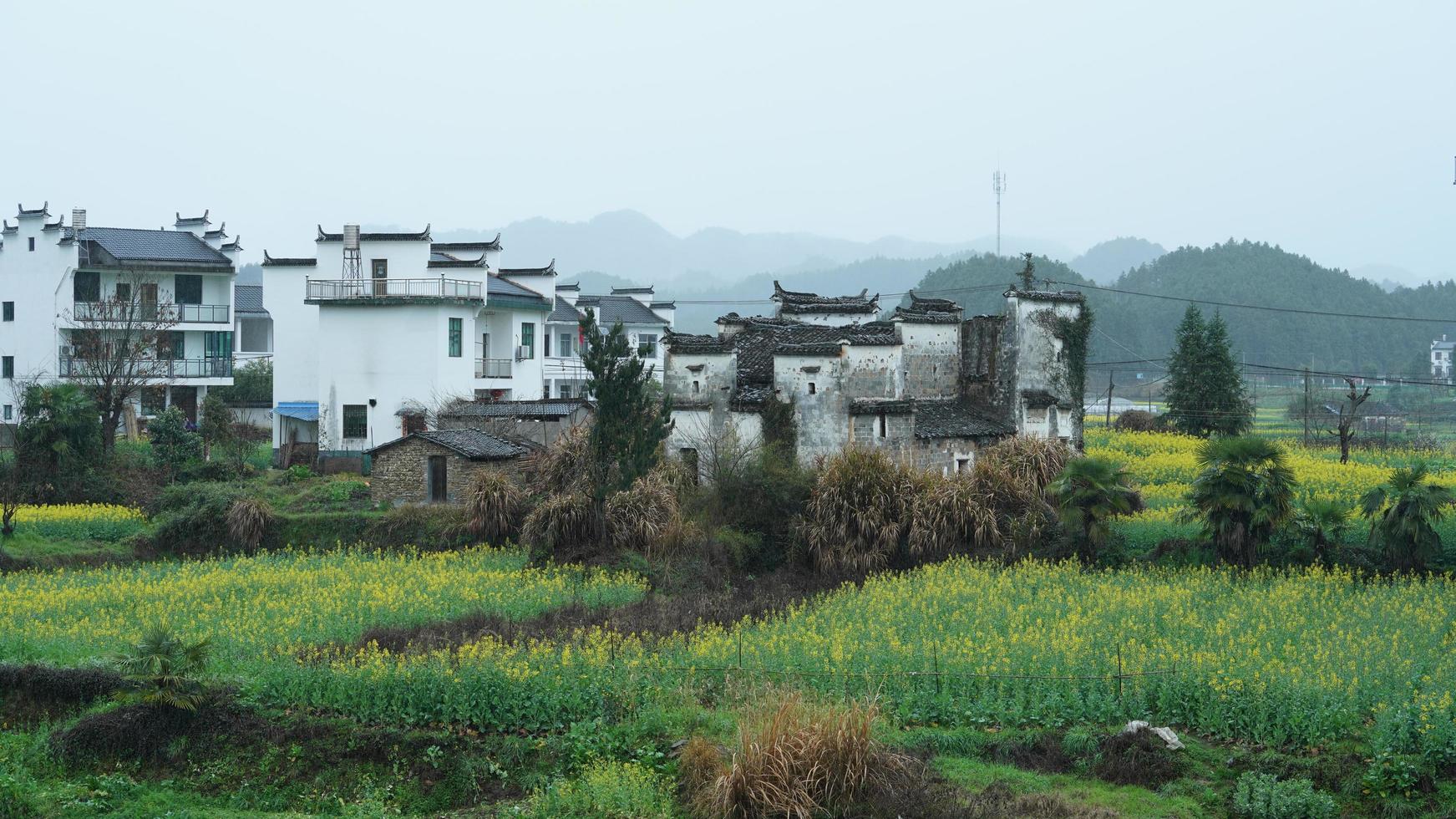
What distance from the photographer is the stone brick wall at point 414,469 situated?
115 feet

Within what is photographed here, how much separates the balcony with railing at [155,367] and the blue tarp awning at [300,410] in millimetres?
4436

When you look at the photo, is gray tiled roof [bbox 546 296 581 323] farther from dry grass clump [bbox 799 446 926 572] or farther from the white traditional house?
dry grass clump [bbox 799 446 926 572]

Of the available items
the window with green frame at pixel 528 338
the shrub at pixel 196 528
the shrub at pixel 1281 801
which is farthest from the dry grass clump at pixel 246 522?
the shrub at pixel 1281 801

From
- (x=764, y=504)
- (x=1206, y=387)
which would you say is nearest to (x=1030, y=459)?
(x=764, y=504)

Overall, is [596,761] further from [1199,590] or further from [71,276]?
[71,276]

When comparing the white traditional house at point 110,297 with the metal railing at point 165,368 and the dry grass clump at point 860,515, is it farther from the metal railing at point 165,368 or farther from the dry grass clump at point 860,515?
the dry grass clump at point 860,515

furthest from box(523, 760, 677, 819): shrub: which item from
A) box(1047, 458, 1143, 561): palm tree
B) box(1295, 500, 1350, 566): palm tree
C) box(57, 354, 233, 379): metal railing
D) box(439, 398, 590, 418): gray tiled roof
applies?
box(57, 354, 233, 379): metal railing

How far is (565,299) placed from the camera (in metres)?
61.1

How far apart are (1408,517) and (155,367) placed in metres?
40.1

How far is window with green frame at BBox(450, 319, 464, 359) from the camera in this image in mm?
44969

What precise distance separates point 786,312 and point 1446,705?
27.4 metres

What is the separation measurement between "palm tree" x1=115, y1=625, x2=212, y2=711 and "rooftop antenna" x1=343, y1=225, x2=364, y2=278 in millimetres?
26739

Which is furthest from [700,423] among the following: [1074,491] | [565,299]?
[565,299]

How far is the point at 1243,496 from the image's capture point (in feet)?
91.6
